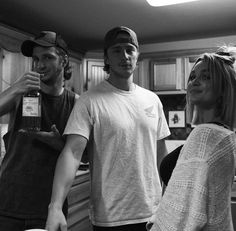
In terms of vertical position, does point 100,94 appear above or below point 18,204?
above

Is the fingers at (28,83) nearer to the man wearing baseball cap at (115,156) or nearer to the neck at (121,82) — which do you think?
the man wearing baseball cap at (115,156)

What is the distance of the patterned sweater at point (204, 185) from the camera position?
81 centimetres

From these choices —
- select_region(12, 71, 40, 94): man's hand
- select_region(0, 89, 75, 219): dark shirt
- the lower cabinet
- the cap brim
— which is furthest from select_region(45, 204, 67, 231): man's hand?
the lower cabinet

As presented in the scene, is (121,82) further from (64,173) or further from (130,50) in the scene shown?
(64,173)

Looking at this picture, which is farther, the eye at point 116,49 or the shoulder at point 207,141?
the eye at point 116,49

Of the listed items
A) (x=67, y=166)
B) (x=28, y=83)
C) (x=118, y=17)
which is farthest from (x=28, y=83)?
(x=118, y=17)

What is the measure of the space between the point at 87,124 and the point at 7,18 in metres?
1.65

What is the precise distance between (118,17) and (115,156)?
164 cm

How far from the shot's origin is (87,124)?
123 cm

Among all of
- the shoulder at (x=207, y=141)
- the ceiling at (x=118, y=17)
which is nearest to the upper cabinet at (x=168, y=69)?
the ceiling at (x=118, y=17)

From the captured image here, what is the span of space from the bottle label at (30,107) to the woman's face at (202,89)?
618mm

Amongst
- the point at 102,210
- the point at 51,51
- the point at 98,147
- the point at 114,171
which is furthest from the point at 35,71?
the point at 102,210

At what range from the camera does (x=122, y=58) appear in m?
1.34

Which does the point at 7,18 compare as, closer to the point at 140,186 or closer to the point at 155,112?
the point at 155,112
